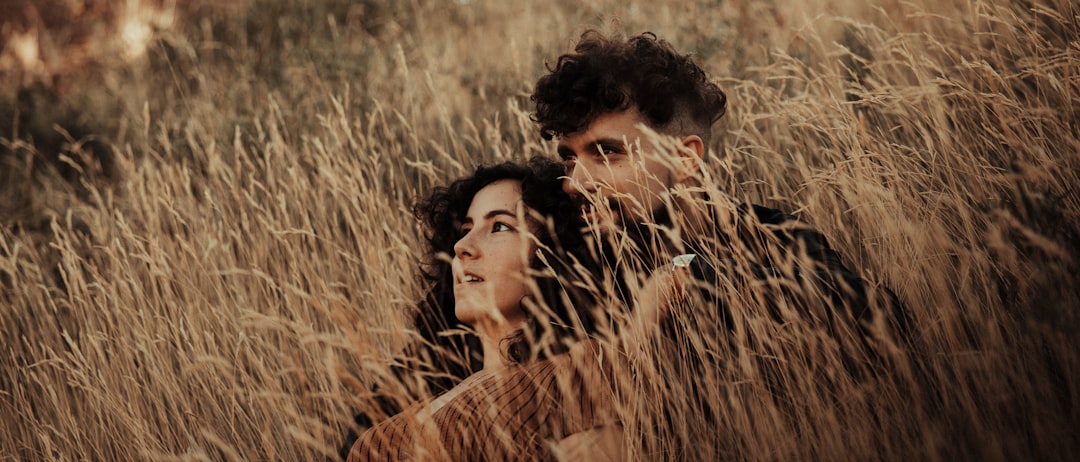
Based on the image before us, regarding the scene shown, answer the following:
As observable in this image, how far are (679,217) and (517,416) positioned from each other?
76cm

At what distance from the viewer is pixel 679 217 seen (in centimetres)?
226

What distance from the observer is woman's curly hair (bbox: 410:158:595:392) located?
7.30 ft

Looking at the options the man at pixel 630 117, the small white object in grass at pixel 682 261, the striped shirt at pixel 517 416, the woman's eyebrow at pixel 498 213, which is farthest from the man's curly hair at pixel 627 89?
the striped shirt at pixel 517 416

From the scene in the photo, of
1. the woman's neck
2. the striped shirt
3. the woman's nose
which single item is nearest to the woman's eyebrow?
the woman's nose

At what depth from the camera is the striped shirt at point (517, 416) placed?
74.5 inches

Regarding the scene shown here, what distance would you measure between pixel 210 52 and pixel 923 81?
5.18 m

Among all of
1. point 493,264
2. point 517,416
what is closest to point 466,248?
point 493,264

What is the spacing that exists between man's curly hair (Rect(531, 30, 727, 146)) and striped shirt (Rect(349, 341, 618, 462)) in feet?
3.18

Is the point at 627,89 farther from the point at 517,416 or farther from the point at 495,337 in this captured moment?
the point at 517,416

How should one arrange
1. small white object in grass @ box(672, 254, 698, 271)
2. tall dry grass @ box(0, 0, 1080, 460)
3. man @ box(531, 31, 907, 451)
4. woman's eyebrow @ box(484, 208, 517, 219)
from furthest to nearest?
woman's eyebrow @ box(484, 208, 517, 219), small white object in grass @ box(672, 254, 698, 271), man @ box(531, 31, 907, 451), tall dry grass @ box(0, 0, 1080, 460)

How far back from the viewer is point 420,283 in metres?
2.87

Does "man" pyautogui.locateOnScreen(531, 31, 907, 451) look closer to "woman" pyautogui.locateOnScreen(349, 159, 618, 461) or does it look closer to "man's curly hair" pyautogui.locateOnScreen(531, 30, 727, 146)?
"man's curly hair" pyautogui.locateOnScreen(531, 30, 727, 146)

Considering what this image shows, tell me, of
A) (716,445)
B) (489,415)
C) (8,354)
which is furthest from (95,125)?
(716,445)

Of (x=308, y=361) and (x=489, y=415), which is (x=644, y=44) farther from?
(x=308, y=361)
